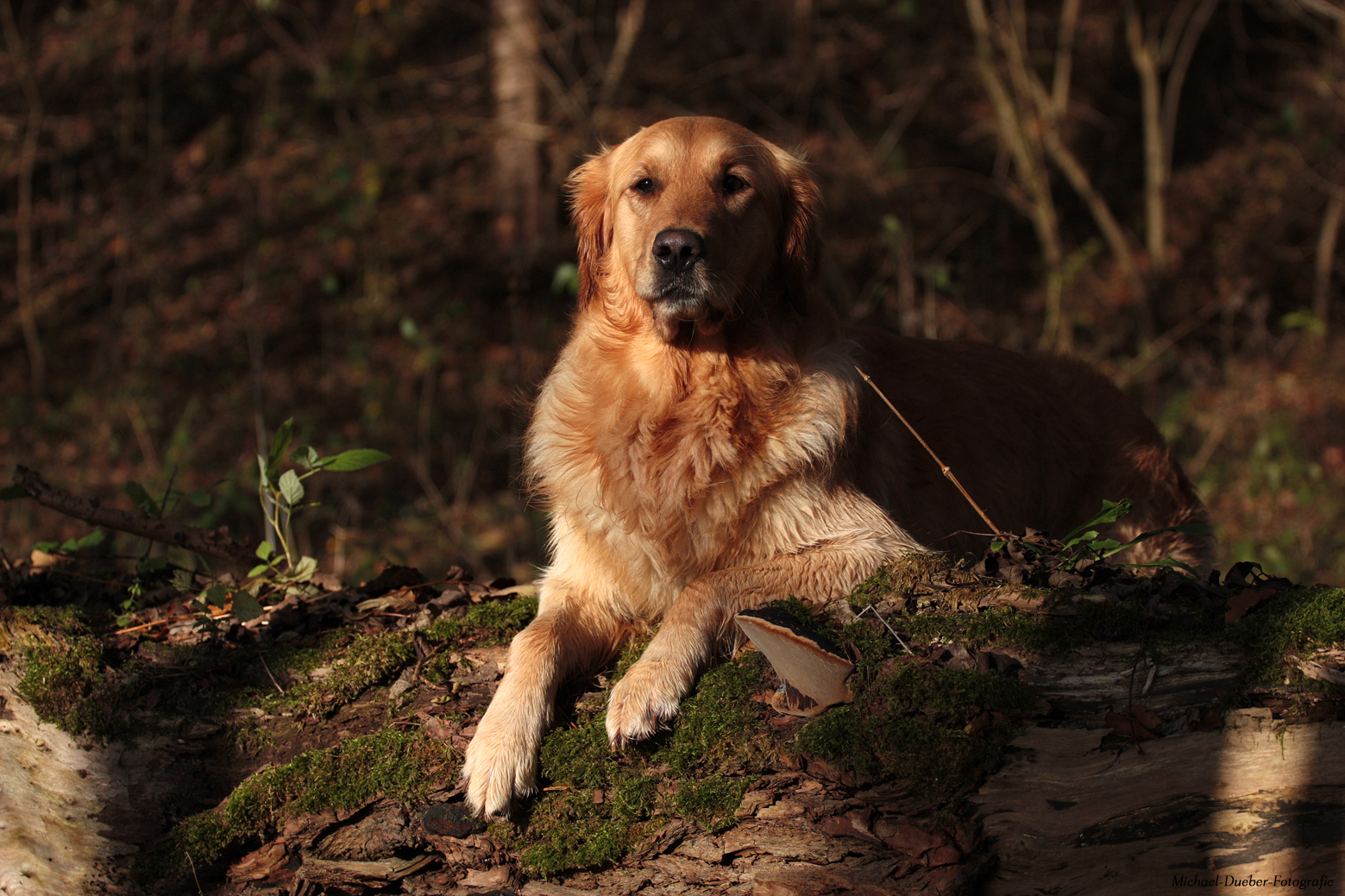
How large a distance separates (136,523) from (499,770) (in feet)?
6.16

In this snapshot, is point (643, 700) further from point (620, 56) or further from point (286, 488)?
point (620, 56)

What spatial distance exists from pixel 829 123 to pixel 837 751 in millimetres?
9804

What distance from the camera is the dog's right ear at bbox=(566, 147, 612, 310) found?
11.4 ft

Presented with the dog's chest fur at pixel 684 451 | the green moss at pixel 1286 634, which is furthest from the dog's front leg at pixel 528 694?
the green moss at pixel 1286 634

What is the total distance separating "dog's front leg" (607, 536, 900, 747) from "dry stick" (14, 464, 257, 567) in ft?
5.87

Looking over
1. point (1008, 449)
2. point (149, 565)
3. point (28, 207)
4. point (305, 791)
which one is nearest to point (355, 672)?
point (305, 791)

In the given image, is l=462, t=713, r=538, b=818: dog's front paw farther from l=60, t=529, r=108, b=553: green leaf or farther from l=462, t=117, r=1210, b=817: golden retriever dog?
l=60, t=529, r=108, b=553: green leaf

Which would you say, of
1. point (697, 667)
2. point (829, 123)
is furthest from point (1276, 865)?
point (829, 123)

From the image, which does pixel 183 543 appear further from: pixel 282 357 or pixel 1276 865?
pixel 282 357

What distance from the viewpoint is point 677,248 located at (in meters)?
2.95

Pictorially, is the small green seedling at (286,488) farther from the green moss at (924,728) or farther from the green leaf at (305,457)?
the green moss at (924,728)

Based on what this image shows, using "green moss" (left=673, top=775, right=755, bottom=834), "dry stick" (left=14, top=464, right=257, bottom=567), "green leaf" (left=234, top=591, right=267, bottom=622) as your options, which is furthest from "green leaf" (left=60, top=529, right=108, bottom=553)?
"green moss" (left=673, top=775, right=755, bottom=834)

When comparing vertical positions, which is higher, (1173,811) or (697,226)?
(697,226)

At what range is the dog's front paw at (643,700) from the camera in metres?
2.41
